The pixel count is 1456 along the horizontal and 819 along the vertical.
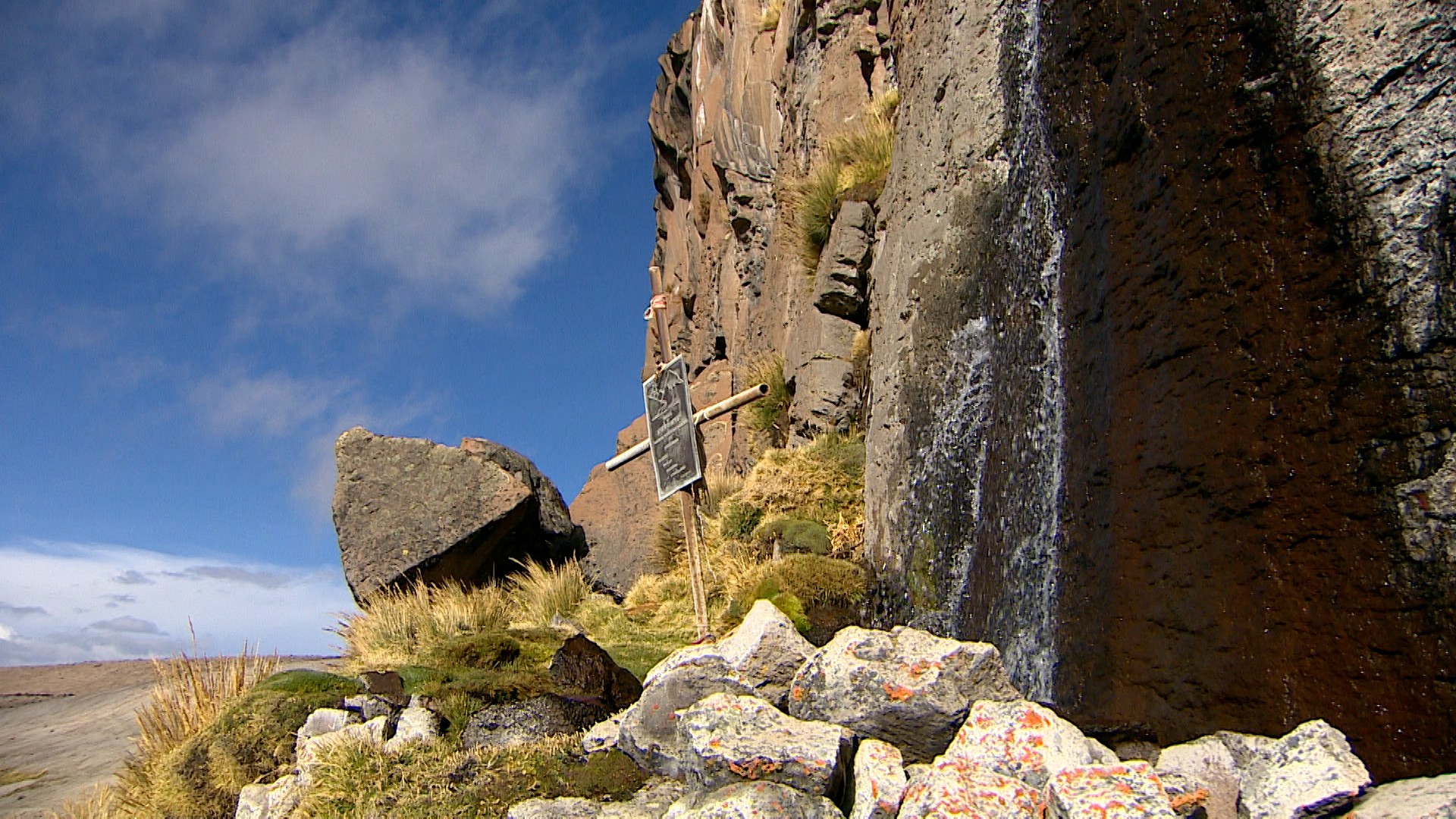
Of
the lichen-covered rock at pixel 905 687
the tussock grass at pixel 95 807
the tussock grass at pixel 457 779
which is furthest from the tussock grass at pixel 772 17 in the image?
the lichen-covered rock at pixel 905 687

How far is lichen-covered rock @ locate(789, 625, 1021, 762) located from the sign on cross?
435cm

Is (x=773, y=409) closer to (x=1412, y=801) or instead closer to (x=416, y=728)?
(x=416, y=728)

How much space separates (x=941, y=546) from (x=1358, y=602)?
4.02 metres

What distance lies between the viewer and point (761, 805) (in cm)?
385

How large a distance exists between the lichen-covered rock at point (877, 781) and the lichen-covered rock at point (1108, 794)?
65cm

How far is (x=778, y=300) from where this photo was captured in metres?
14.9

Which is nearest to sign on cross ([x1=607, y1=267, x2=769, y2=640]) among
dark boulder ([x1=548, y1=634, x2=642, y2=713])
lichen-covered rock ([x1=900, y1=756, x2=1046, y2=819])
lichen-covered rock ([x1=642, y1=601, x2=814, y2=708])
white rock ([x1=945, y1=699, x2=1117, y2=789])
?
dark boulder ([x1=548, y1=634, x2=642, y2=713])

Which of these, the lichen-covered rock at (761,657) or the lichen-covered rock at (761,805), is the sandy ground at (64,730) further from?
the lichen-covered rock at (761,805)

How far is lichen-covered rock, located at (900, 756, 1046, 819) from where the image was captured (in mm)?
3303

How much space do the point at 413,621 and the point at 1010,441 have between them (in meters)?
7.77

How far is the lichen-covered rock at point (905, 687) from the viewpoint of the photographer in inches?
166

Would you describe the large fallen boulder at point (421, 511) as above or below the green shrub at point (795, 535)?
above

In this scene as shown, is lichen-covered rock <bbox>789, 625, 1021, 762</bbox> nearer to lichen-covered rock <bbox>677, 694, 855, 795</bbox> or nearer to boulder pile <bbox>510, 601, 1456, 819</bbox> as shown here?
boulder pile <bbox>510, 601, 1456, 819</bbox>

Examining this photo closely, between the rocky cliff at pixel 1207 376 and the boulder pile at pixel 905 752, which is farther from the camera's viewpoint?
the rocky cliff at pixel 1207 376
